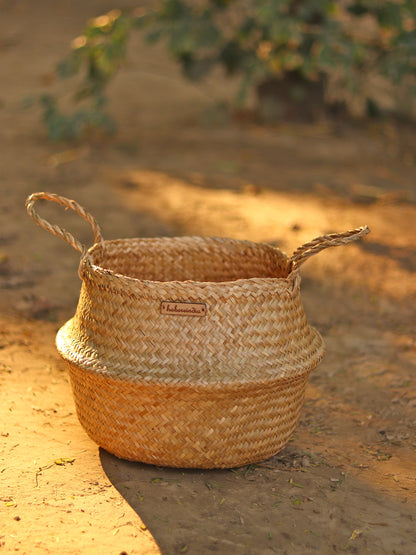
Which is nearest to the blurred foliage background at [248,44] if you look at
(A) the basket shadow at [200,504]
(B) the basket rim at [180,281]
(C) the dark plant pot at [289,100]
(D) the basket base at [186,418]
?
(C) the dark plant pot at [289,100]

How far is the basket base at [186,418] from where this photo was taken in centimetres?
208

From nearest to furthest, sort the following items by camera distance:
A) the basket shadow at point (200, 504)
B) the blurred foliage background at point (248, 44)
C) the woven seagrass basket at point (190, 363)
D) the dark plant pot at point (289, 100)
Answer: the basket shadow at point (200, 504)
the woven seagrass basket at point (190, 363)
the blurred foliage background at point (248, 44)
the dark plant pot at point (289, 100)

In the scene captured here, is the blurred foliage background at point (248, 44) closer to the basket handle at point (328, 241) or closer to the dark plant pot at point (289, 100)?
the dark plant pot at point (289, 100)

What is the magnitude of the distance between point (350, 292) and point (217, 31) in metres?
3.31

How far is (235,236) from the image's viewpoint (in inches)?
178

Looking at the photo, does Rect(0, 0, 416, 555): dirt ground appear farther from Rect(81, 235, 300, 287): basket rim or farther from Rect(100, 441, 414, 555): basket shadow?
Rect(81, 235, 300, 287): basket rim

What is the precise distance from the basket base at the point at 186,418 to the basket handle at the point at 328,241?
0.38 meters

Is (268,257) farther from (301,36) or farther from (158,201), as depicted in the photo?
(301,36)

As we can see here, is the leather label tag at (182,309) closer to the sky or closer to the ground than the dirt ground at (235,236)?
closer to the sky

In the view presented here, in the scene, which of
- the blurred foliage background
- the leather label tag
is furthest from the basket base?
the blurred foliage background

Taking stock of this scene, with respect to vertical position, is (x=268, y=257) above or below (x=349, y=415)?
above

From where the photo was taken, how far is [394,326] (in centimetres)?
352

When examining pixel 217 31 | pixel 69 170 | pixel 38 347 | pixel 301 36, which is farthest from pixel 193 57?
pixel 38 347

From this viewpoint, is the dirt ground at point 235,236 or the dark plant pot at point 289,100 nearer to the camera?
the dirt ground at point 235,236
